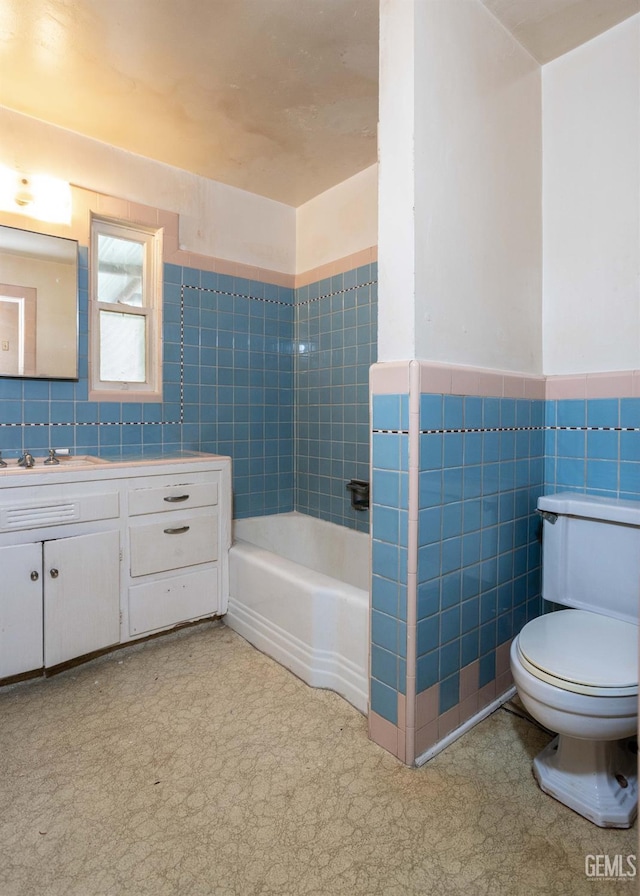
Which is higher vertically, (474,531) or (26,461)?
(26,461)

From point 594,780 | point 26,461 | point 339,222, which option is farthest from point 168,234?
point 594,780

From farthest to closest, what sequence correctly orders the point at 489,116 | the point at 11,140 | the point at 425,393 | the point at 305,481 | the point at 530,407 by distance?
1. the point at 305,481
2. the point at 11,140
3. the point at 530,407
4. the point at 489,116
5. the point at 425,393

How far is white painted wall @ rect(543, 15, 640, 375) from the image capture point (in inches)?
65.0

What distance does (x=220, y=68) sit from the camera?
188cm

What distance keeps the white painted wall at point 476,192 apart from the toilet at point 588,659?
0.63 meters

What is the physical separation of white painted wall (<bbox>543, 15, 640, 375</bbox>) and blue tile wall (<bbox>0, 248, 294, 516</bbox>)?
1677 mm

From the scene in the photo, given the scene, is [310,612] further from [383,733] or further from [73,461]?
[73,461]

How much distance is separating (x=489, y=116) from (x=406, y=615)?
170 cm

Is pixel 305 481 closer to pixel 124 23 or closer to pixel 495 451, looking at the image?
pixel 495 451

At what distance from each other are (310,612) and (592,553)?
40.7 inches

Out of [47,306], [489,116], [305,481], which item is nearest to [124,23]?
[47,306]

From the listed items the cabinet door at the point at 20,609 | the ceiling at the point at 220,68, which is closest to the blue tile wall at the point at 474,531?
the ceiling at the point at 220,68

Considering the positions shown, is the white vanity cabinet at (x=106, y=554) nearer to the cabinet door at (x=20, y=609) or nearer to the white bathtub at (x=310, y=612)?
the cabinet door at (x=20, y=609)

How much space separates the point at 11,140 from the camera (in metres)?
2.15
